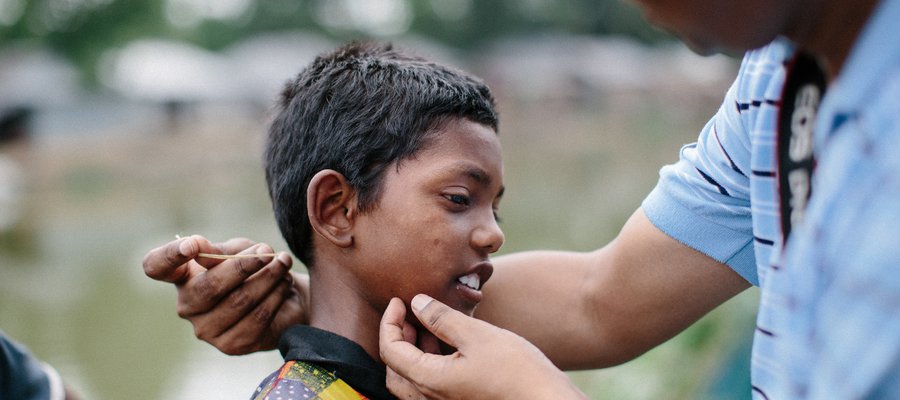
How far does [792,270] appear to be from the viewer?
1238mm

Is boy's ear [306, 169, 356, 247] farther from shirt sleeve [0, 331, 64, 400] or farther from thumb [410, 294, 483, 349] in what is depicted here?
shirt sleeve [0, 331, 64, 400]

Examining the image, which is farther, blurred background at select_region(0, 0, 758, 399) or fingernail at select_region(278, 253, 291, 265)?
blurred background at select_region(0, 0, 758, 399)

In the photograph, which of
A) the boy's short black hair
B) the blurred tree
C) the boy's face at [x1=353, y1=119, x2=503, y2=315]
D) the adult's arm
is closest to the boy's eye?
the boy's face at [x1=353, y1=119, x2=503, y2=315]

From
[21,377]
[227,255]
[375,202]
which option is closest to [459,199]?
[375,202]

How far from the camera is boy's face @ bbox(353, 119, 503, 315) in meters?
1.96

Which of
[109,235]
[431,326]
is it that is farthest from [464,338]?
[109,235]

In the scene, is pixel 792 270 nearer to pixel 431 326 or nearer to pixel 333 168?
pixel 431 326

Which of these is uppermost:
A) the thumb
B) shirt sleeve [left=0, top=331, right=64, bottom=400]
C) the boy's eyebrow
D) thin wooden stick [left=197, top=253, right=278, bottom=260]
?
the boy's eyebrow

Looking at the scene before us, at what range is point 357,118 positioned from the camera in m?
2.05

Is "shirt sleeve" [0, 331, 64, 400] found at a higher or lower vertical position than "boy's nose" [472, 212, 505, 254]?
lower

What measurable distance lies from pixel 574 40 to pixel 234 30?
1380cm

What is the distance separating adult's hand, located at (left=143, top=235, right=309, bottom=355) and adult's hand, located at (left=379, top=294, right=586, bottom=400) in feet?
1.36

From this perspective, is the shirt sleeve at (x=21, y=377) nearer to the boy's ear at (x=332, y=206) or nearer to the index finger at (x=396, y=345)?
the boy's ear at (x=332, y=206)

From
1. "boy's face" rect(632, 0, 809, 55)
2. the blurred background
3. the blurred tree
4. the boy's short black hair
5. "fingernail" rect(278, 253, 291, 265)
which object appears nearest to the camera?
"boy's face" rect(632, 0, 809, 55)
